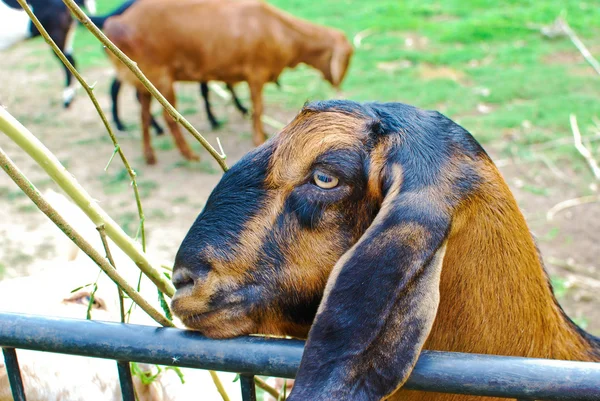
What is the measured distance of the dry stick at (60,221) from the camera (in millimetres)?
1737

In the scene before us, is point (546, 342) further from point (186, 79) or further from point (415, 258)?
point (186, 79)

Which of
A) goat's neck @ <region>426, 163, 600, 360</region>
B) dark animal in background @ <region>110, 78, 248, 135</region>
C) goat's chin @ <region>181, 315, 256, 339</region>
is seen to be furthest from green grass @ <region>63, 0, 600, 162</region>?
goat's chin @ <region>181, 315, 256, 339</region>

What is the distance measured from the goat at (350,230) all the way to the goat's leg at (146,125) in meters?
6.91

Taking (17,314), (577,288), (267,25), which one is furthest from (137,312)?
(267,25)

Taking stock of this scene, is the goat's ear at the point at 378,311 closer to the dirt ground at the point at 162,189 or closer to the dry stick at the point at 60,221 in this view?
the dry stick at the point at 60,221

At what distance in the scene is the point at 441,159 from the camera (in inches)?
73.9

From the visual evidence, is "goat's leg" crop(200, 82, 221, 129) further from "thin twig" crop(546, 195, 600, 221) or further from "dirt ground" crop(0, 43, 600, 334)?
"thin twig" crop(546, 195, 600, 221)

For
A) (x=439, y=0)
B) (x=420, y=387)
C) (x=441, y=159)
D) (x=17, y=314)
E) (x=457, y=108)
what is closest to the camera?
(x=420, y=387)

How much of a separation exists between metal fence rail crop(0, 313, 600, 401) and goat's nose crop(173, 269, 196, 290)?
28cm

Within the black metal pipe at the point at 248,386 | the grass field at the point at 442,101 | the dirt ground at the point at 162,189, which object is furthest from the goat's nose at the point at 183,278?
the grass field at the point at 442,101

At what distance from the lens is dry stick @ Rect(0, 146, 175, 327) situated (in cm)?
174

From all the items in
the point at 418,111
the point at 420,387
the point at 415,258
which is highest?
the point at 418,111

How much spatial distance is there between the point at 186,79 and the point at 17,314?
733 centimetres

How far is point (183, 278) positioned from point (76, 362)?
95 centimetres
